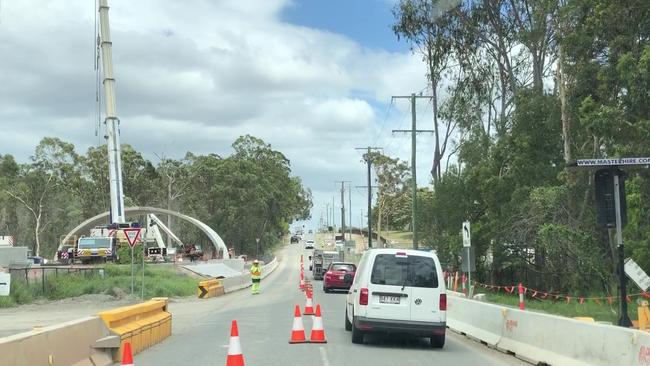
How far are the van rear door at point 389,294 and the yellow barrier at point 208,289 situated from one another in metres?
21.2

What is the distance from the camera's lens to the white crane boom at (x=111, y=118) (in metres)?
49.4

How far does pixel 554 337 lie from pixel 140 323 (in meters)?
7.41

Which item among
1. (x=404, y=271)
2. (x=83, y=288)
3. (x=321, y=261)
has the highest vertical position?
(x=404, y=271)

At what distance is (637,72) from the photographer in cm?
2025

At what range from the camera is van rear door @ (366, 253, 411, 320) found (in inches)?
509

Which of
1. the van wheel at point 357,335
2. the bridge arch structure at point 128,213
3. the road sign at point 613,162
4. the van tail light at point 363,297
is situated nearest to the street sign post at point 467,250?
the van wheel at point 357,335

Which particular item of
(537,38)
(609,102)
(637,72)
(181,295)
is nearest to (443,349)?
(637,72)

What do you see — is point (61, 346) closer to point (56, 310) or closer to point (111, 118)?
point (56, 310)

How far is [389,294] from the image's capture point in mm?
13000

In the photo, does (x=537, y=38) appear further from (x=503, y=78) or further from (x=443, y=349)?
(x=443, y=349)

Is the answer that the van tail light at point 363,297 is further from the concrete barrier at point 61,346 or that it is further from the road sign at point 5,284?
the road sign at point 5,284

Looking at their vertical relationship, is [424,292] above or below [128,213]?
below

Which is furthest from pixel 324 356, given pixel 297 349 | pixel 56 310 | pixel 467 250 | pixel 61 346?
pixel 56 310

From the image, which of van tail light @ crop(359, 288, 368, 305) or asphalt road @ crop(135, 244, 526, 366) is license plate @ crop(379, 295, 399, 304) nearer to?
van tail light @ crop(359, 288, 368, 305)
